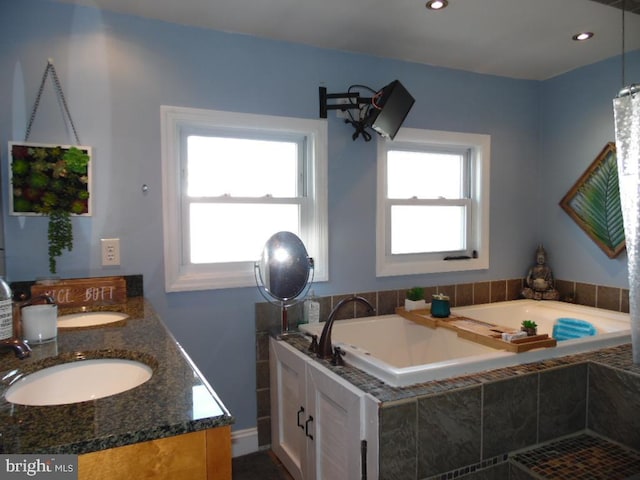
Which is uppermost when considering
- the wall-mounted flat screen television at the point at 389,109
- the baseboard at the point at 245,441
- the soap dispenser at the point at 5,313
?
the wall-mounted flat screen television at the point at 389,109

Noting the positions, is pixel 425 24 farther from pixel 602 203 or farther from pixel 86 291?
pixel 86 291

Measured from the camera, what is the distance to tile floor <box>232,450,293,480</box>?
222 centimetres

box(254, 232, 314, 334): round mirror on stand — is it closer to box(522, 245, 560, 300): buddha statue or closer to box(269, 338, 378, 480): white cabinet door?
box(269, 338, 378, 480): white cabinet door

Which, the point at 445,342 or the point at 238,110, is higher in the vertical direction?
the point at 238,110

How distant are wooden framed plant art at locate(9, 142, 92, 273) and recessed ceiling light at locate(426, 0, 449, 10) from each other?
172 centimetres

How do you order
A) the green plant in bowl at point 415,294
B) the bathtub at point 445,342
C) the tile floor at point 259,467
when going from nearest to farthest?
1. the bathtub at point 445,342
2. the tile floor at point 259,467
3. the green plant in bowl at point 415,294

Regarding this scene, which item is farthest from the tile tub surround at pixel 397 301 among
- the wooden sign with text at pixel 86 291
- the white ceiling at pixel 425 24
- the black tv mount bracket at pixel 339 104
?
the white ceiling at pixel 425 24

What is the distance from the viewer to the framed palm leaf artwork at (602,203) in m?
2.81

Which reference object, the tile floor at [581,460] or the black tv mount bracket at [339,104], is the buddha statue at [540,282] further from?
the black tv mount bracket at [339,104]

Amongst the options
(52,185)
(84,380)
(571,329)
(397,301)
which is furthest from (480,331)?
(52,185)

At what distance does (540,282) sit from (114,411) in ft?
9.96

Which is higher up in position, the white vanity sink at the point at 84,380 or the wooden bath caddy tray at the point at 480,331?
the white vanity sink at the point at 84,380

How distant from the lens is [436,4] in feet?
6.79

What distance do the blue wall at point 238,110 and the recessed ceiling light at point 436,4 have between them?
2.13 ft
